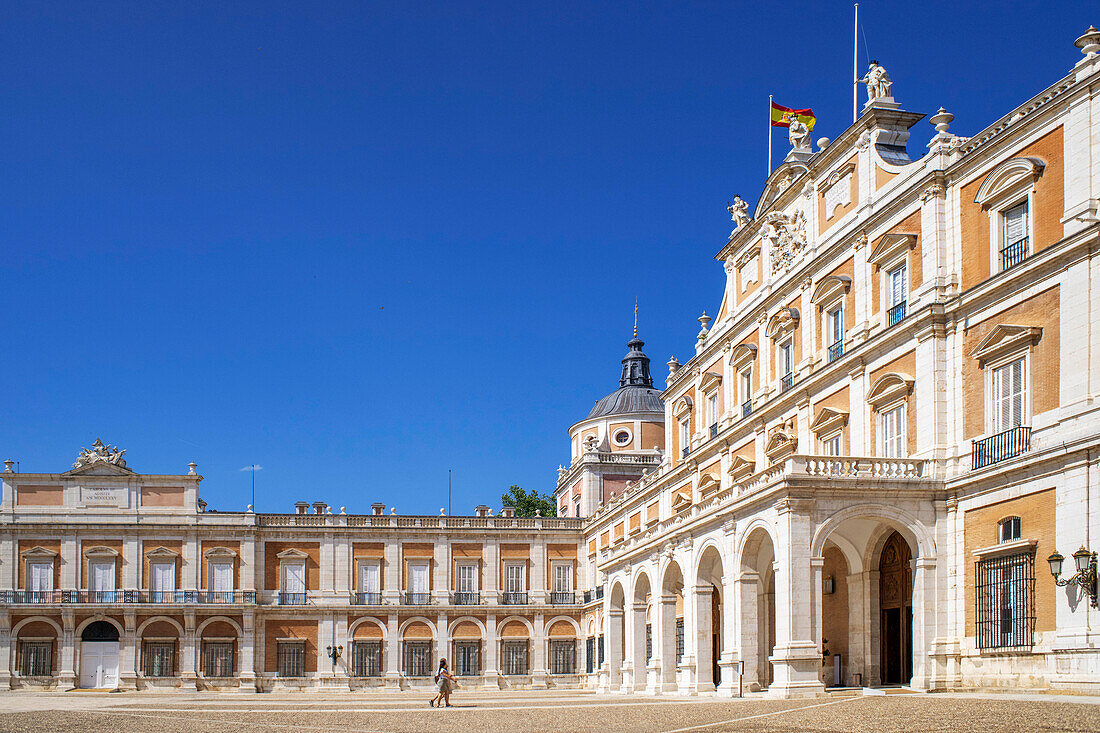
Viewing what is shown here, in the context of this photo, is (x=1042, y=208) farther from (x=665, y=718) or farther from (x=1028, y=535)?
(x=665, y=718)

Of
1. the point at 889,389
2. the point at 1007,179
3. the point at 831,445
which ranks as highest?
the point at 1007,179

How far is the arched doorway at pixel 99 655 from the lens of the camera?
181ft

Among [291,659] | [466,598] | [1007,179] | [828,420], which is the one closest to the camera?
[1007,179]

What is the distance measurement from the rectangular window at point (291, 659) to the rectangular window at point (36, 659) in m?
9.95

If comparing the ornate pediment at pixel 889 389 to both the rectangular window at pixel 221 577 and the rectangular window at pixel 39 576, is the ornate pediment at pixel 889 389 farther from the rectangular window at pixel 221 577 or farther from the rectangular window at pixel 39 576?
the rectangular window at pixel 39 576

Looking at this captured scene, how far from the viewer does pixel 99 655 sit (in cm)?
5559

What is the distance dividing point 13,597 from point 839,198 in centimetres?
4168

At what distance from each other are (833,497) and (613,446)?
40.3m

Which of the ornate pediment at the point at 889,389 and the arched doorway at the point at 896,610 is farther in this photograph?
the arched doorway at the point at 896,610

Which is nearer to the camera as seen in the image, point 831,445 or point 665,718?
point 665,718

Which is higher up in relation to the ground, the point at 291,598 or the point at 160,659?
the point at 291,598

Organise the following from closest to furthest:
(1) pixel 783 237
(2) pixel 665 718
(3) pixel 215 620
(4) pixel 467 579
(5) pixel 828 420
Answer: (2) pixel 665 718, (5) pixel 828 420, (1) pixel 783 237, (3) pixel 215 620, (4) pixel 467 579

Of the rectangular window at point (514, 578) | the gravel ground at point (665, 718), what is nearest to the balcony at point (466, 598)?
the rectangular window at point (514, 578)

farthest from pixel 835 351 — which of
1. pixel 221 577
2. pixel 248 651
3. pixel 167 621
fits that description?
pixel 167 621
